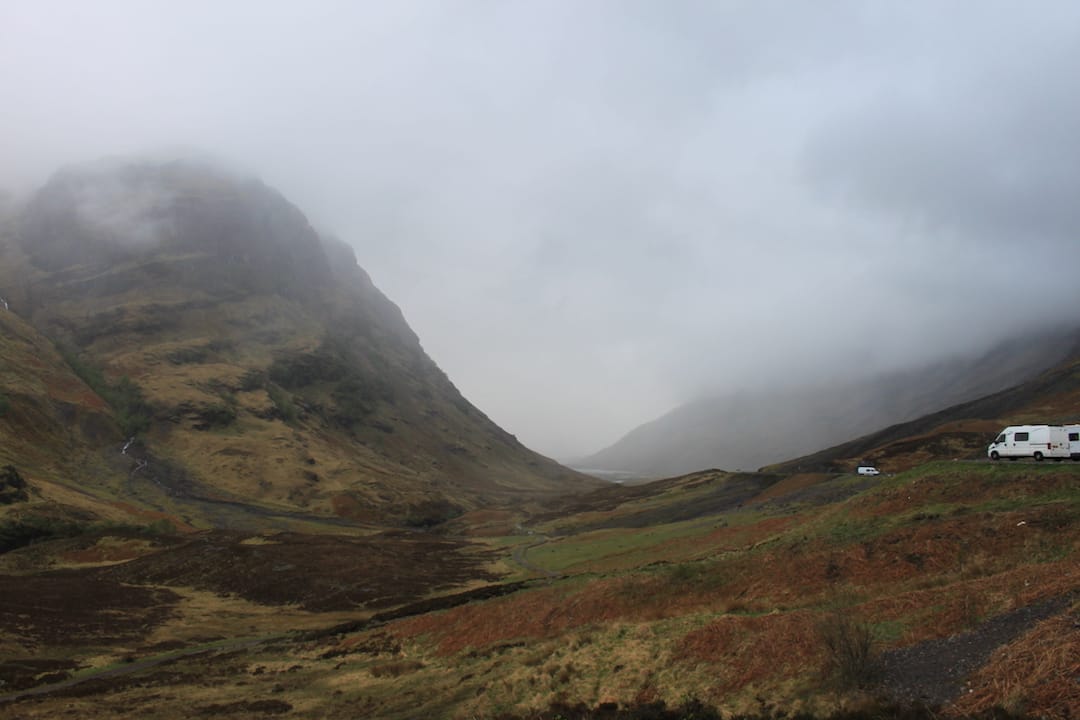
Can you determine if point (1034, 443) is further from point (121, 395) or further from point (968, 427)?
point (121, 395)

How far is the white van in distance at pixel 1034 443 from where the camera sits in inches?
1444

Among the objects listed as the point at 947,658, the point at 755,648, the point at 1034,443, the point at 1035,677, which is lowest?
the point at 755,648

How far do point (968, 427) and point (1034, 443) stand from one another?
242 feet

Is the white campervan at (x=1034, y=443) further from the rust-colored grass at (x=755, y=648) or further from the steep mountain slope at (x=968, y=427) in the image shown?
the steep mountain slope at (x=968, y=427)

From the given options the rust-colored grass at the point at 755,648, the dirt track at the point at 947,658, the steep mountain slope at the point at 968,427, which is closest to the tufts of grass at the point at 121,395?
the steep mountain slope at the point at 968,427

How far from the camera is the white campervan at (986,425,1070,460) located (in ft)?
120

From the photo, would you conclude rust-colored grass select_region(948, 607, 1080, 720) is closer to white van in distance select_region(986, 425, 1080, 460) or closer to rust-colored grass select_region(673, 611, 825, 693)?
rust-colored grass select_region(673, 611, 825, 693)

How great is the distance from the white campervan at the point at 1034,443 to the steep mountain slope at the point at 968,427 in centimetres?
4066

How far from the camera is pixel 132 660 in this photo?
3872 centimetres

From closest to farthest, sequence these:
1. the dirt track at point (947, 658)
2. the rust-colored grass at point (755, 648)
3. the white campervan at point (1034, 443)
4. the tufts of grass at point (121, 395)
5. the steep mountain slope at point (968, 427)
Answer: the dirt track at point (947, 658)
the rust-colored grass at point (755, 648)
the white campervan at point (1034, 443)
the steep mountain slope at point (968, 427)
the tufts of grass at point (121, 395)

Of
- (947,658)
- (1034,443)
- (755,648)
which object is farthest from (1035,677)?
(1034,443)

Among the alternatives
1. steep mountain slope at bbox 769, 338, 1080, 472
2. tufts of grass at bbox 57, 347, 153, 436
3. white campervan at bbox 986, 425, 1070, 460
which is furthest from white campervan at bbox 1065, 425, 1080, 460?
tufts of grass at bbox 57, 347, 153, 436

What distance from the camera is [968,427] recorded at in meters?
99.1

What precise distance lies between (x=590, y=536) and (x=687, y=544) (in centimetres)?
3255
